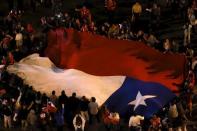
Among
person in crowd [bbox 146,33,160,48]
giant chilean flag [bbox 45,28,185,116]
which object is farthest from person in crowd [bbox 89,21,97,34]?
person in crowd [bbox 146,33,160,48]

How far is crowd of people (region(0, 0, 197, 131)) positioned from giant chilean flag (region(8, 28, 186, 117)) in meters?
0.52

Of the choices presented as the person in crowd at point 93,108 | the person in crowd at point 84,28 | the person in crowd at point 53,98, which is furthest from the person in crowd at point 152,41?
the person in crowd at point 53,98

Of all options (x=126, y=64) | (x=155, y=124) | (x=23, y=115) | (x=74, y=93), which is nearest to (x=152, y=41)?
(x=126, y=64)

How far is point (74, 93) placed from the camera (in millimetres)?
32156

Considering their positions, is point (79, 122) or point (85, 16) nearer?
point (79, 122)

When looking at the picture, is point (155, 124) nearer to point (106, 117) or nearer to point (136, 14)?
point (106, 117)

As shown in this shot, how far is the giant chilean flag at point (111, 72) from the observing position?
105ft

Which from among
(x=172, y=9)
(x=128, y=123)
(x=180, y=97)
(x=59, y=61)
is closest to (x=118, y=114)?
(x=128, y=123)

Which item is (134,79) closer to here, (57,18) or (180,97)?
(180,97)

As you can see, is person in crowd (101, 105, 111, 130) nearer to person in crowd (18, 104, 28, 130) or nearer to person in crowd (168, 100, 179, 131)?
person in crowd (168, 100, 179, 131)

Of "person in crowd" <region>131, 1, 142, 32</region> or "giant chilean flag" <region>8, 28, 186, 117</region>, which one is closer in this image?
"giant chilean flag" <region>8, 28, 186, 117</region>

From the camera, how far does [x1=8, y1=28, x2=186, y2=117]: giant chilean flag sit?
31.9m

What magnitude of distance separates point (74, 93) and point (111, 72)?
7.79 feet

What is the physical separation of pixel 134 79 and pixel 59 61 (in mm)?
4177
